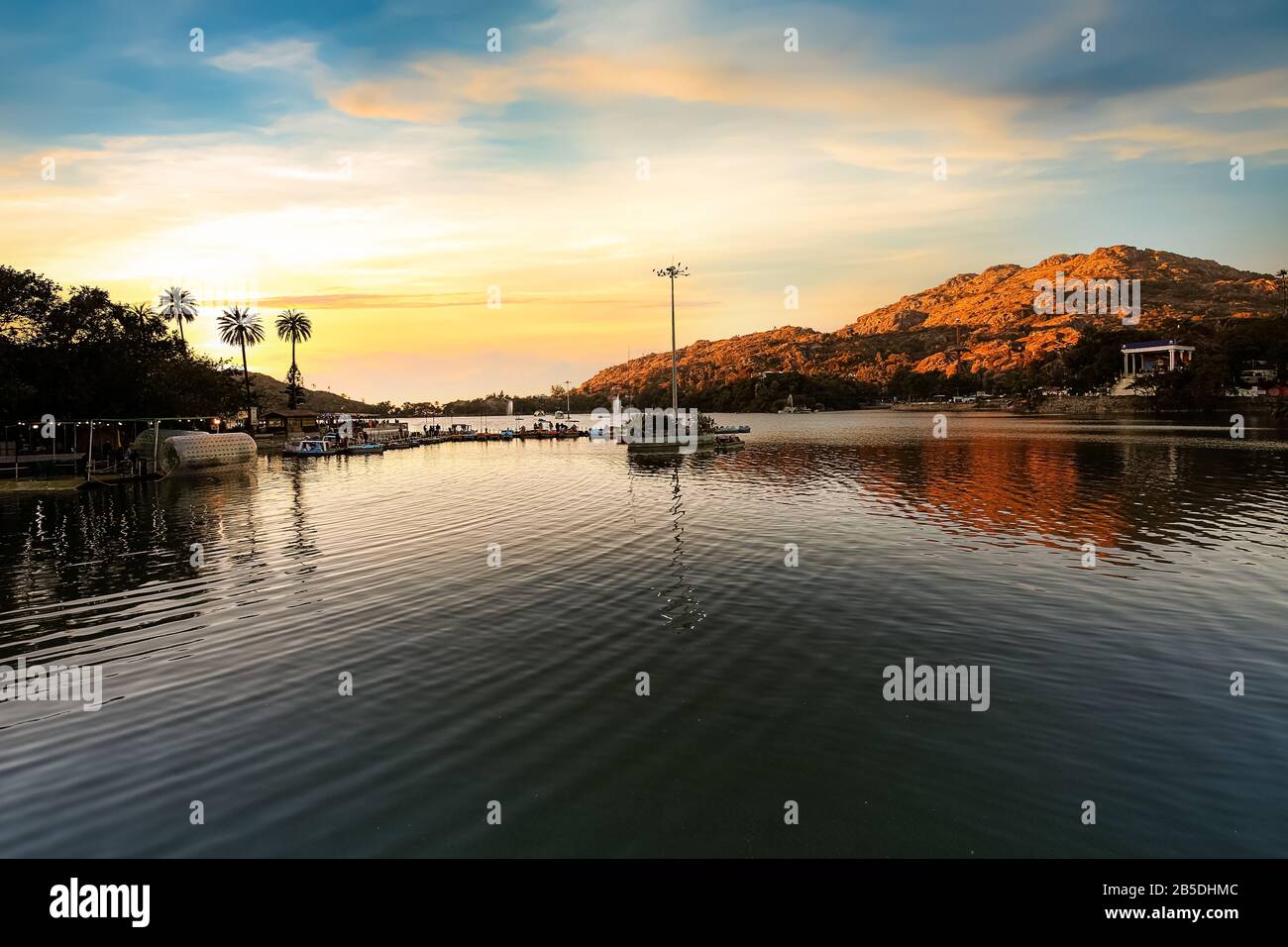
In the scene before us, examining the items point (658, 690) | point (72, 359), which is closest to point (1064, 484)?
point (658, 690)

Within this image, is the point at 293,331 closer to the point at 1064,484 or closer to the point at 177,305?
the point at 177,305

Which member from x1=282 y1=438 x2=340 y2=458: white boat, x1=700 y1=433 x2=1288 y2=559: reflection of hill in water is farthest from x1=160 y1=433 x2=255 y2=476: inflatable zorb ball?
x1=700 y1=433 x2=1288 y2=559: reflection of hill in water

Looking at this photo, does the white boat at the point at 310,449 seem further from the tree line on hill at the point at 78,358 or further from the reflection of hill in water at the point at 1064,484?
the reflection of hill in water at the point at 1064,484

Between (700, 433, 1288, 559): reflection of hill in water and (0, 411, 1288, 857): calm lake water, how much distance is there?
71cm

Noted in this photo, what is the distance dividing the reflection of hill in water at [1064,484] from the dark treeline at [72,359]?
5826cm

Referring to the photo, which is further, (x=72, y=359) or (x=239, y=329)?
(x=239, y=329)

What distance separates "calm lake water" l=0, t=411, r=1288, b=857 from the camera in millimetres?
8734

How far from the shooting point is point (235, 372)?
354 ft

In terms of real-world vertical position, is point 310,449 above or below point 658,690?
above

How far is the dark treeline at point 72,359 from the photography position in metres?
56.8

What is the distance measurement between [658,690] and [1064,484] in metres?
39.8

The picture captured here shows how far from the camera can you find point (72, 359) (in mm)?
60438
